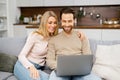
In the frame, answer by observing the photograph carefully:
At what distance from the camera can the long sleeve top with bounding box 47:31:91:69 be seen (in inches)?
85.1

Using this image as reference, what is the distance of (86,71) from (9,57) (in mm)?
1003

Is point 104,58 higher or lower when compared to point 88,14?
lower

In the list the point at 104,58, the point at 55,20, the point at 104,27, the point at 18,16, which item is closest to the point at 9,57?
the point at 55,20

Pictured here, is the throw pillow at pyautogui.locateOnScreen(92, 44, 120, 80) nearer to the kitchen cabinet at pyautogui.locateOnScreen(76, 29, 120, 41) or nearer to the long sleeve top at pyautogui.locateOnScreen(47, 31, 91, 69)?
the long sleeve top at pyautogui.locateOnScreen(47, 31, 91, 69)

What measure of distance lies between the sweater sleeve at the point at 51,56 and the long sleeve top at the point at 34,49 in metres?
0.06

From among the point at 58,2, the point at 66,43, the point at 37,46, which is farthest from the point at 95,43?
the point at 58,2

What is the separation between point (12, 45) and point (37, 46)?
21.8 inches

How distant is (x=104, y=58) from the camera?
7.43ft

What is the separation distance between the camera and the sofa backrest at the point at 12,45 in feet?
8.50

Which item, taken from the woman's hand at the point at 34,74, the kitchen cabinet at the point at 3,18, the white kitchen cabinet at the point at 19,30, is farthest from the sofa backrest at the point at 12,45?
the white kitchen cabinet at the point at 19,30

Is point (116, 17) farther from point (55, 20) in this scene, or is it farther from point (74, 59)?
point (74, 59)

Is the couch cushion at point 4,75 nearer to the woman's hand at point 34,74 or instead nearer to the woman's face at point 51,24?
the woman's hand at point 34,74

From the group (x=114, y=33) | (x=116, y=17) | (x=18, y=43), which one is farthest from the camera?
(x=116, y=17)

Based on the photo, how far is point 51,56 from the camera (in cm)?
214
